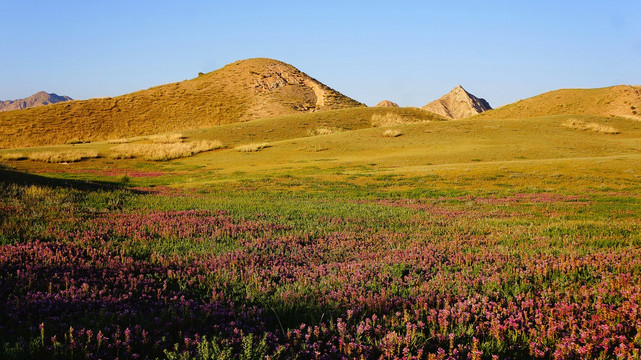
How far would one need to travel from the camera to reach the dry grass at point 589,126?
194ft

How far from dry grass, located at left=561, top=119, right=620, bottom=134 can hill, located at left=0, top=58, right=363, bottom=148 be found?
214ft

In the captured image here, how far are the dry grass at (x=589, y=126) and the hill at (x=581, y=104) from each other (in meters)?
28.6

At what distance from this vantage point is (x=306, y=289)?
4.88m

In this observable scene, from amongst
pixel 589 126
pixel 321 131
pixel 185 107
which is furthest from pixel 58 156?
pixel 589 126

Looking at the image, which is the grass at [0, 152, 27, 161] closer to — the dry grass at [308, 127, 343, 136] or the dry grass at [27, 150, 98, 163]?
the dry grass at [27, 150, 98, 163]

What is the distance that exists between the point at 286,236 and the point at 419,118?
91.6 metres

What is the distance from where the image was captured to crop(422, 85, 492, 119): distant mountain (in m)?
149

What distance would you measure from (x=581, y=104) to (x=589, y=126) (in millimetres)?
40171

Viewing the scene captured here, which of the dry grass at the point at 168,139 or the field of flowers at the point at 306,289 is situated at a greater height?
the dry grass at the point at 168,139

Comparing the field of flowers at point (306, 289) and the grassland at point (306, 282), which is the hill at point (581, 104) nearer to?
the grassland at point (306, 282)

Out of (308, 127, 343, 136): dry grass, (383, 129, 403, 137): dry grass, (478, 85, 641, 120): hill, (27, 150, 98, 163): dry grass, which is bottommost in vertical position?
(27, 150, 98, 163): dry grass

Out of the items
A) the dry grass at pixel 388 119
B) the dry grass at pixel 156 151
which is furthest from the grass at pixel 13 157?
the dry grass at pixel 388 119

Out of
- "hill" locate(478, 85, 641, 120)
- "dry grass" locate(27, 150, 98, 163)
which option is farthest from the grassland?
"hill" locate(478, 85, 641, 120)

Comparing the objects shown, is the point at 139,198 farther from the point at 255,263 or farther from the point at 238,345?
the point at 238,345
